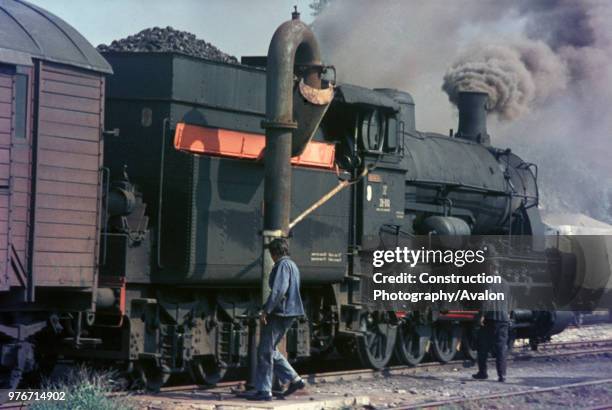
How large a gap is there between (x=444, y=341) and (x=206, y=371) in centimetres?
659

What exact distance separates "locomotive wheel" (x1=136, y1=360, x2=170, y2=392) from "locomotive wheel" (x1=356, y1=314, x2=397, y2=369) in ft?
13.6

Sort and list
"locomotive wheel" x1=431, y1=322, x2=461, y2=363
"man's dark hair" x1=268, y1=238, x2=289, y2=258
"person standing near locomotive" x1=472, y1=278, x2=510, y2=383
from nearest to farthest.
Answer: "man's dark hair" x1=268, y1=238, x2=289, y2=258 → "person standing near locomotive" x1=472, y1=278, x2=510, y2=383 → "locomotive wheel" x1=431, y1=322, x2=461, y2=363

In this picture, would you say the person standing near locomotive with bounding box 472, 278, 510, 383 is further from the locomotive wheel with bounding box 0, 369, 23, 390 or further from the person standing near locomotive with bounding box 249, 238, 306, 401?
the locomotive wheel with bounding box 0, 369, 23, 390

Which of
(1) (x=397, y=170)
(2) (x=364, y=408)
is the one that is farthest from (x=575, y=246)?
(2) (x=364, y=408)

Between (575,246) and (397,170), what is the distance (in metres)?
8.14

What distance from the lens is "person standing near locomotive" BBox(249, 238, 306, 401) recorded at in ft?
39.9

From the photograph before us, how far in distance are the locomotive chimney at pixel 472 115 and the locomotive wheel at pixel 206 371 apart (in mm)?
9909

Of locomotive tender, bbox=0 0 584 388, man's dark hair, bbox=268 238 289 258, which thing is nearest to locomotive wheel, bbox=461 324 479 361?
locomotive tender, bbox=0 0 584 388

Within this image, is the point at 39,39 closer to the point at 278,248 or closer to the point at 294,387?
the point at 278,248

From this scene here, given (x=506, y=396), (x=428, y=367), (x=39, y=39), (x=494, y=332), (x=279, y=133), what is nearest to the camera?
(x=39, y=39)

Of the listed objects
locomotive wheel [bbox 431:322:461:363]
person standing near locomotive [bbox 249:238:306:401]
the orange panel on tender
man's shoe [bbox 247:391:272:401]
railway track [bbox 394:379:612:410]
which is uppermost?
the orange panel on tender

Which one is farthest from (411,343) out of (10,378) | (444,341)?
(10,378)

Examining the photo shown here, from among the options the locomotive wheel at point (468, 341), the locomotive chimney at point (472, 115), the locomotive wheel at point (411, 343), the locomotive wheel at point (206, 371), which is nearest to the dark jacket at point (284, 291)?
the locomotive wheel at point (206, 371)

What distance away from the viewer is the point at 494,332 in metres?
17.0
